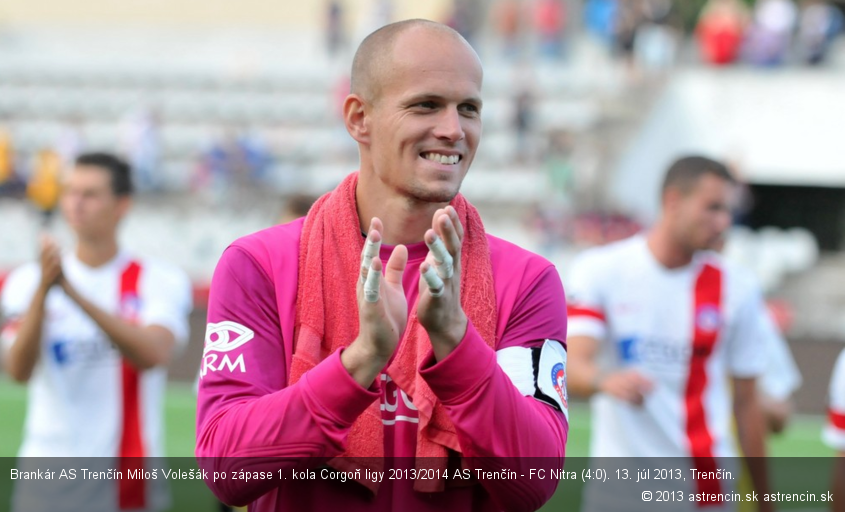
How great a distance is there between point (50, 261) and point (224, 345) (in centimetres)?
260

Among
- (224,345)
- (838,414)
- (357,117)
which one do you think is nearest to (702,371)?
(838,414)

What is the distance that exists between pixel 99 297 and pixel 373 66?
3505 millimetres

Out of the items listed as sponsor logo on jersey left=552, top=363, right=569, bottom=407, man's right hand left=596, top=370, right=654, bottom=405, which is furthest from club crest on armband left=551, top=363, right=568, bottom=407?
man's right hand left=596, top=370, right=654, bottom=405

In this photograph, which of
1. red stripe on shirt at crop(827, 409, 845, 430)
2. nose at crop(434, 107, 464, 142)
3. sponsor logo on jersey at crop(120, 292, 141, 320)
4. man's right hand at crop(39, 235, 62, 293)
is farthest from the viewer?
sponsor logo on jersey at crop(120, 292, 141, 320)

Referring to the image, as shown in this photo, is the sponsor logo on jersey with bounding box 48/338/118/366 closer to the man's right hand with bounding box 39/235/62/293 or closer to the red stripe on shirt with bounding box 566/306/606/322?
the man's right hand with bounding box 39/235/62/293

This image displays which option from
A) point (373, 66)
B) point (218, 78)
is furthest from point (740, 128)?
point (373, 66)

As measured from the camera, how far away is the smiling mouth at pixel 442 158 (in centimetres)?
291

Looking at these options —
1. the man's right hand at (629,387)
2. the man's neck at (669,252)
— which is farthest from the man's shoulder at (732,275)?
the man's right hand at (629,387)

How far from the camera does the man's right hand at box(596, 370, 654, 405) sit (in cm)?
498

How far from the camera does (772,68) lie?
25.1m

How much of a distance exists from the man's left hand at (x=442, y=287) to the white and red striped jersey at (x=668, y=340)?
9.55 feet

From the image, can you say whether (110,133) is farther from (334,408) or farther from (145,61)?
(334,408)

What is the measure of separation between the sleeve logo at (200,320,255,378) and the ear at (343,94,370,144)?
54cm

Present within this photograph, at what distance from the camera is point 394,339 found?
2684 millimetres
